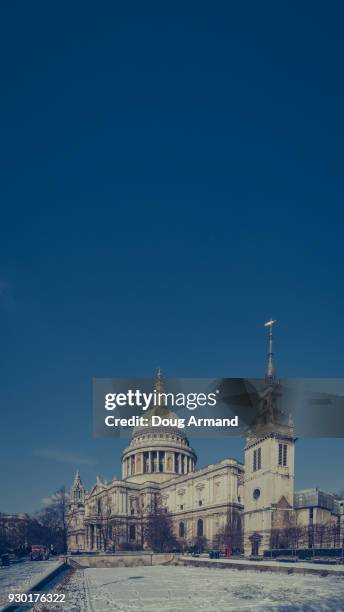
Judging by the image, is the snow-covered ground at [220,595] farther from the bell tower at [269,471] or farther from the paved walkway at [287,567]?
the bell tower at [269,471]

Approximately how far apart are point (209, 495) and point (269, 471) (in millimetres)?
23957

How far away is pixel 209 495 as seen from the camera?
85938 millimetres

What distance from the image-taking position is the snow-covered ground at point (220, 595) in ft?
55.7

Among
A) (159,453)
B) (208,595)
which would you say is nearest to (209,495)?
(159,453)

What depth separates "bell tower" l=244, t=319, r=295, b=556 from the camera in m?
64.1

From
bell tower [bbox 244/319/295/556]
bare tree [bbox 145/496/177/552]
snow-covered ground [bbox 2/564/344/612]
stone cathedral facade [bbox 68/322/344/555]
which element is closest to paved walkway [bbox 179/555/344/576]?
snow-covered ground [bbox 2/564/344/612]

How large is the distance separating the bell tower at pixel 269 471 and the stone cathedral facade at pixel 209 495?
4.8 inches

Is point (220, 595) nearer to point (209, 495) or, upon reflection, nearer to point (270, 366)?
point (270, 366)

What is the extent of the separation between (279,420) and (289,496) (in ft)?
31.6

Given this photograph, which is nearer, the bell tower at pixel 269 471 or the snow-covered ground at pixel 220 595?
the snow-covered ground at pixel 220 595

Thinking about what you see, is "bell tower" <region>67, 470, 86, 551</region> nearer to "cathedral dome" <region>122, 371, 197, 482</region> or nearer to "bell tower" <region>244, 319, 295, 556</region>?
"cathedral dome" <region>122, 371, 197, 482</region>

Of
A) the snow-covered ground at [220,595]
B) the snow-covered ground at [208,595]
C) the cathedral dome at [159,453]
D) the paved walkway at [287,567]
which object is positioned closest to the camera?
the snow-covered ground at [208,595]

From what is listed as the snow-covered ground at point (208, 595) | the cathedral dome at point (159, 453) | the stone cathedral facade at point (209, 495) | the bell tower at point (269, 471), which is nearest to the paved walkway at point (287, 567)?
the snow-covered ground at point (208, 595)

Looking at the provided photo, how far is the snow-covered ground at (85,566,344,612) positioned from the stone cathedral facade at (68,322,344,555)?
31.1 m
